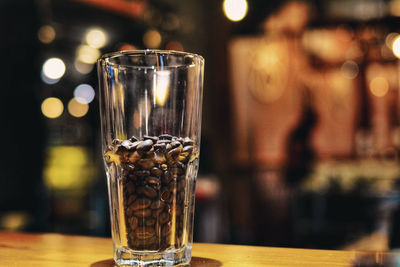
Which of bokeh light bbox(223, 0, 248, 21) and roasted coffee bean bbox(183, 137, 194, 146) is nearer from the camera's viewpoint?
roasted coffee bean bbox(183, 137, 194, 146)

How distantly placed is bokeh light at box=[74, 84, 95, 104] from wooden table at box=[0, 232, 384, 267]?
15.7ft

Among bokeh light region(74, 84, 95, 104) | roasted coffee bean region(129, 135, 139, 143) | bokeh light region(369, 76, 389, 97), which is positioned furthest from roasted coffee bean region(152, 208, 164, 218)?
bokeh light region(74, 84, 95, 104)

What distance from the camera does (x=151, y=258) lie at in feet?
2.11

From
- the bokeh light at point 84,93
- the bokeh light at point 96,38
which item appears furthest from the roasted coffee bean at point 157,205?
the bokeh light at point 84,93

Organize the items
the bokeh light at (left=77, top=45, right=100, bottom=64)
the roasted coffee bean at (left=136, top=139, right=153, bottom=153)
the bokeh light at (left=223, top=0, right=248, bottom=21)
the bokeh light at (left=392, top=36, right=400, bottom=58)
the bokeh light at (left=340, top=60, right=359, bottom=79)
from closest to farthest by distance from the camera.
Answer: the roasted coffee bean at (left=136, top=139, right=153, bottom=153) < the bokeh light at (left=223, top=0, right=248, bottom=21) < the bokeh light at (left=392, top=36, right=400, bottom=58) < the bokeh light at (left=340, top=60, right=359, bottom=79) < the bokeh light at (left=77, top=45, right=100, bottom=64)

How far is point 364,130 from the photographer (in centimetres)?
450

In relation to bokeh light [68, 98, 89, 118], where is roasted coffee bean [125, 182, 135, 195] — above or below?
above

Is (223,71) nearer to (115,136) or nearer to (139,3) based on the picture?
(139,3)

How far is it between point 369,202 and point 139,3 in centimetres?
275

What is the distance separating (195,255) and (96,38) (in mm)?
4838

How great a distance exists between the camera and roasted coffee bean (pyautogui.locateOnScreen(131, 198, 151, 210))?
0.65 m

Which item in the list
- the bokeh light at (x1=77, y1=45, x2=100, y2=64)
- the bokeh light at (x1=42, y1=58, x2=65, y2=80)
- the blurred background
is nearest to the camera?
the blurred background

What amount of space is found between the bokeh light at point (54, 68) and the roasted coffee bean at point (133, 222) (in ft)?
15.4

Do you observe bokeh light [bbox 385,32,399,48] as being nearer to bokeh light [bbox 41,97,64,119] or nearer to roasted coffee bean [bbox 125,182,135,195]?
bokeh light [bbox 41,97,64,119]
